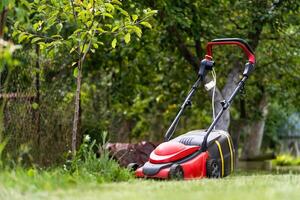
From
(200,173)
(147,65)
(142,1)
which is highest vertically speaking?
(142,1)

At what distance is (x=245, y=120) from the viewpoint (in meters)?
14.3

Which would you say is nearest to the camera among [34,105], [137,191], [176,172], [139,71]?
[137,191]

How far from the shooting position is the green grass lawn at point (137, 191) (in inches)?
161

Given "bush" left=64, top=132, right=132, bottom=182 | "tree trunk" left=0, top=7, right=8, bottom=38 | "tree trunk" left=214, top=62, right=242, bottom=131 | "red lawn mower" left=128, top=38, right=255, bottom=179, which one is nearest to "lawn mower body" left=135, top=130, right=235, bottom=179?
"red lawn mower" left=128, top=38, right=255, bottom=179

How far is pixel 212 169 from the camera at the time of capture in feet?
21.6

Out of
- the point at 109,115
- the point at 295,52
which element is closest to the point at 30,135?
the point at 109,115

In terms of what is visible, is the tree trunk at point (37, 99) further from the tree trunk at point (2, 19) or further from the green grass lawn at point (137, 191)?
the green grass lawn at point (137, 191)

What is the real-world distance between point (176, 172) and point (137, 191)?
66.6 inches

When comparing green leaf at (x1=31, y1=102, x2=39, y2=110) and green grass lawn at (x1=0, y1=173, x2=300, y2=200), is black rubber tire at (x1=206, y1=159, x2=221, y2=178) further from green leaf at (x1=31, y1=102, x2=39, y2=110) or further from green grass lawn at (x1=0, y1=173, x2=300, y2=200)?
green leaf at (x1=31, y1=102, x2=39, y2=110)

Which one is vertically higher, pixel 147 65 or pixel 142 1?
pixel 142 1

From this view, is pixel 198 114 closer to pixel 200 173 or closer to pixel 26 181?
pixel 200 173

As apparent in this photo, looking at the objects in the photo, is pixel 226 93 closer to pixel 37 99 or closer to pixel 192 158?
pixel 37 99

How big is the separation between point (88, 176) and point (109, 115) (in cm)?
768

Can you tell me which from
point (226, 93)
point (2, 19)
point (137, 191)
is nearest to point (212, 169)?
point (137, 191)
